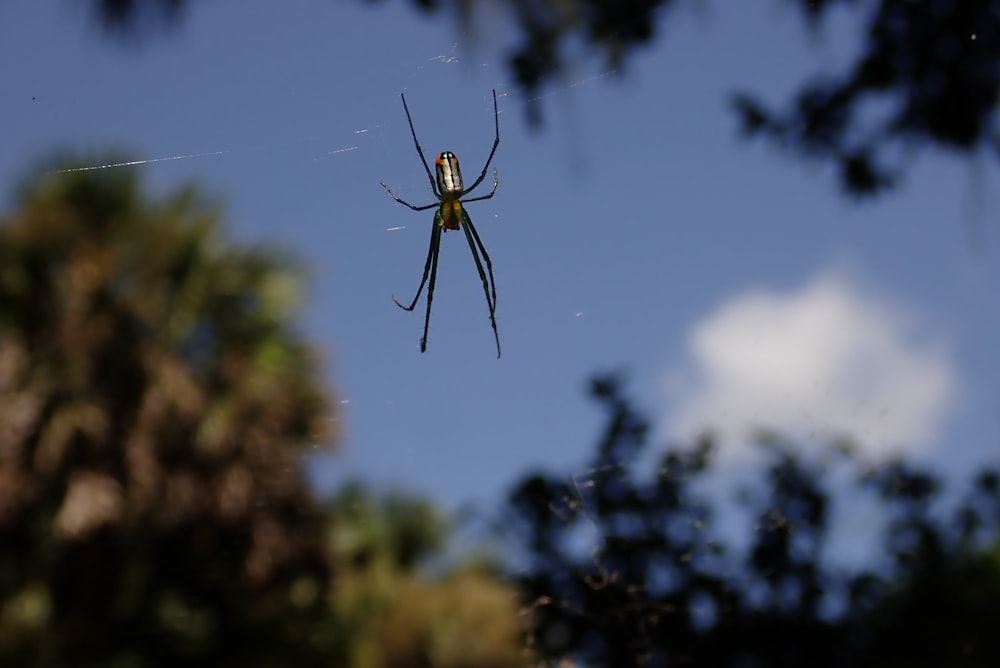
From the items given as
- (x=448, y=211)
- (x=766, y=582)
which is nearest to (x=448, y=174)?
(x=448, y=211)

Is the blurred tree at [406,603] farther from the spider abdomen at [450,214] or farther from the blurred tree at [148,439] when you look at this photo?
the spider abdomen at [450,214]

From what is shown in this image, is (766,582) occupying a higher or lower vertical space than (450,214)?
lower

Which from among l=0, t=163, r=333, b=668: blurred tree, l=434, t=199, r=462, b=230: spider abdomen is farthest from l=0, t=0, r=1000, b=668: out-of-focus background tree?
l=434, t=199, r=462, b=230: spider abdomen

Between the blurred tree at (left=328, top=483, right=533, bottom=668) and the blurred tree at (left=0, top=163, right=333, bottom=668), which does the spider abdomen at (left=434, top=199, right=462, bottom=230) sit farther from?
the blurred tree at (left=328, top=483, right=533, bottom=668)

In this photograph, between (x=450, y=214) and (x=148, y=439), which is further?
(x=450, y=214)

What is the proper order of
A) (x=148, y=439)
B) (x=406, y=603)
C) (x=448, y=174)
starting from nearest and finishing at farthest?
(x=148, y=439)
(x=406, y=603)
(x=448, y=174)

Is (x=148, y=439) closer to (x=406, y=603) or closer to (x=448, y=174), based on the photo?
(x=406, y=603)

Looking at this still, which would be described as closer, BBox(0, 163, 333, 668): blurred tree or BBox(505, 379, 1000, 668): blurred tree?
BBox(0, 163, 333, 668): blurred tree
